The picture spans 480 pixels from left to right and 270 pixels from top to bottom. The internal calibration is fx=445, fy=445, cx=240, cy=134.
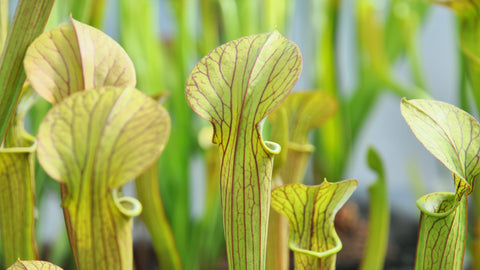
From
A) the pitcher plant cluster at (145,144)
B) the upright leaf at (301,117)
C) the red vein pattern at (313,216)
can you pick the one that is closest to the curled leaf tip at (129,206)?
the pitcher plant cluster at (145,144)

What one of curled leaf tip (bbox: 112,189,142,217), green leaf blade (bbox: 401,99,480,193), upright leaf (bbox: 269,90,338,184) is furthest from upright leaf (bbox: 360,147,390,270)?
curled leaf tip (bbox: 112,189,142,217)

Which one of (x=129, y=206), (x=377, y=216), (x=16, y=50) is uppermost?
(x=16, y=50)

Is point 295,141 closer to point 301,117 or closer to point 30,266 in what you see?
point 301,117

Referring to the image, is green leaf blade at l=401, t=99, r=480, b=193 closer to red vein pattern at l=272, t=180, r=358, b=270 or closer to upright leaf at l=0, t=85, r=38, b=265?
red vein pattern at l=272, t=180, r=358, b=270

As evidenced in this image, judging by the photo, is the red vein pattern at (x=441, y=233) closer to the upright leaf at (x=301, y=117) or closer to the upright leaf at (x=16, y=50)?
the upright leaf at (x=301, y=117)

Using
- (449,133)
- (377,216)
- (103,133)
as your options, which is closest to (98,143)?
(103,133)
